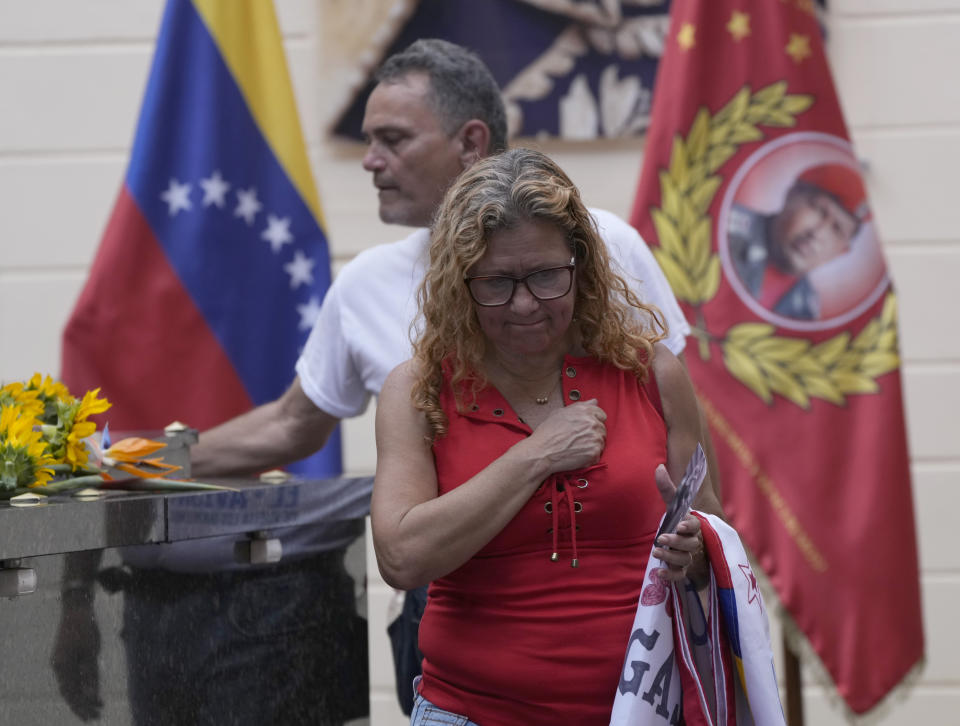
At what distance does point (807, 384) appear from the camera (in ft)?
9.71

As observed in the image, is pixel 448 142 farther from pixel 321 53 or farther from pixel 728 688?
pixel 321 53

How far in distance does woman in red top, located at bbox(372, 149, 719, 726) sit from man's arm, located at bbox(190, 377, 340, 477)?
0.81 m

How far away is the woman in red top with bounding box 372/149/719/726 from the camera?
1.38 metres

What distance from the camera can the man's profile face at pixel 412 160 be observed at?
2150 mm

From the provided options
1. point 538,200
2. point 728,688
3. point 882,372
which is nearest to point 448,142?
point 538,200

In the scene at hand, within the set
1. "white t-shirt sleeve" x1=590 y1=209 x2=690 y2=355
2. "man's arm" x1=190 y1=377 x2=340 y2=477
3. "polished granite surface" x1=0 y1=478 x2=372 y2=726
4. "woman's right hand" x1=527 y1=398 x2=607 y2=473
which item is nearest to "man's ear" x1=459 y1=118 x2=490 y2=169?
"white t-shirt sleeve" x1=590 y1=209 x2=690 y2=355

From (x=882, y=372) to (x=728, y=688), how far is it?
5.73 feet

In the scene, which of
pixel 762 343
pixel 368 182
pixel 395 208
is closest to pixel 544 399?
pixel 395 208

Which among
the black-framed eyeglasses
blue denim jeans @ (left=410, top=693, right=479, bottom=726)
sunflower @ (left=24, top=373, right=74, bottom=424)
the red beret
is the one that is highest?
the red beret

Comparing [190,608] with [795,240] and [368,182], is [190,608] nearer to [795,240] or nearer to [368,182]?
[795,240]

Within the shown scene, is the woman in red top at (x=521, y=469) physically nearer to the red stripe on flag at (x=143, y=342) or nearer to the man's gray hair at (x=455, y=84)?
the man's gray hair at (x=455, y=84)

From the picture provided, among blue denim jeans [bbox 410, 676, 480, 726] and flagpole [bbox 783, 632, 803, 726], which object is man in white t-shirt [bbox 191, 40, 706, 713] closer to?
blue denim jeans [bbox 410, 676, 480, 726]

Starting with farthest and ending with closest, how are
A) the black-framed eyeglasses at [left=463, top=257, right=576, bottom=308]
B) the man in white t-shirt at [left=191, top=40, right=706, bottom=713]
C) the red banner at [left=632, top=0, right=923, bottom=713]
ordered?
the red banner at [left=632, top=0, right=923, bottom=713] → the man in white t-shirt at [left=191, top=40, right=706, bottom=713] → the black-framed eyeglasses at [left=463, top=257, right=576, bottom=308]

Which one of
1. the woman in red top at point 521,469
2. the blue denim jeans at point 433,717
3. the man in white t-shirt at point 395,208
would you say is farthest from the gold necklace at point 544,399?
the man in white t-shirt at point 395,208
